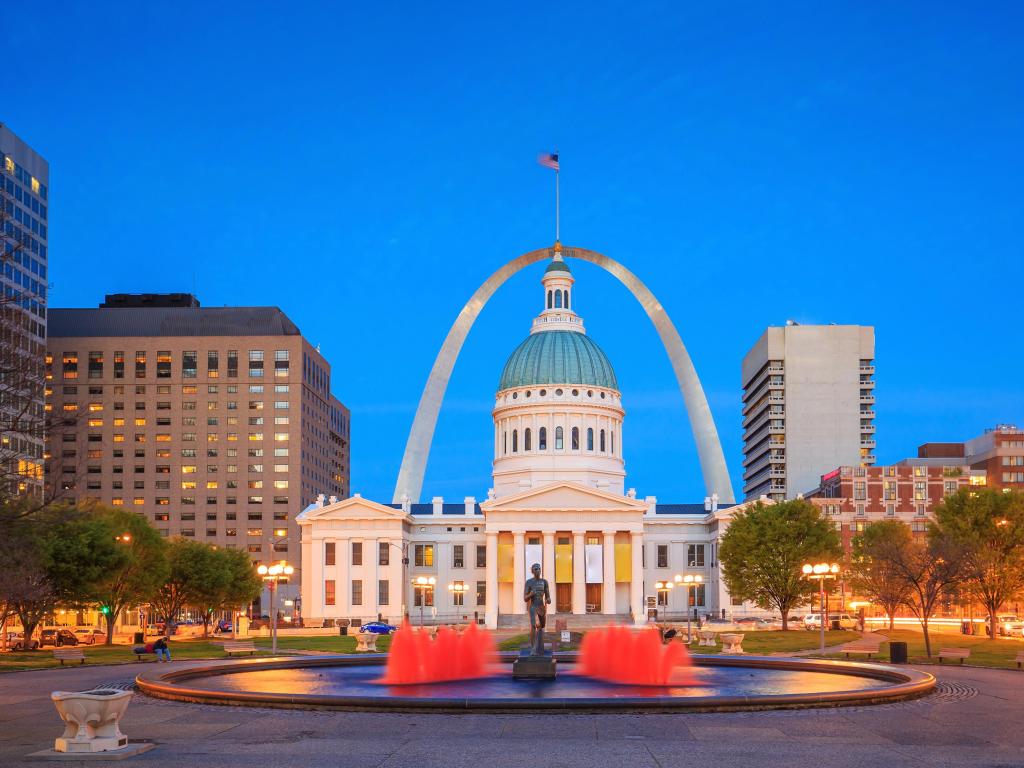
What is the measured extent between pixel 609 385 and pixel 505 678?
126 m

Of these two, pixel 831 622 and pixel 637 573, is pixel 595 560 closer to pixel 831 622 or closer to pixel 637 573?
pixel 637 573

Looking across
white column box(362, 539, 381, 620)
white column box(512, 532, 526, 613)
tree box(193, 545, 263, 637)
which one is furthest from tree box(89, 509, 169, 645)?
white column box(512, 532, 526, 613)

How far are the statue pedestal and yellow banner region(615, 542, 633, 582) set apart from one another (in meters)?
103

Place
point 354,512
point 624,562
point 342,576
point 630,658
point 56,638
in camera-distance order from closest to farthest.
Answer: point 630,658, point 56,638, point 624,562, point 342,576, point 354,512

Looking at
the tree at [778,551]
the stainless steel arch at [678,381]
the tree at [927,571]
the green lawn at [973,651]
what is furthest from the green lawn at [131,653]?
the stainless steel arch at [678,381]

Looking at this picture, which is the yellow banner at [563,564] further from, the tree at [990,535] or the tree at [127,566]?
the tree at [127,566]

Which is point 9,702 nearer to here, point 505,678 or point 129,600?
point 505,678

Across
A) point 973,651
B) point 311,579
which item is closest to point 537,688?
point 973,651

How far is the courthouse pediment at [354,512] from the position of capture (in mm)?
147125

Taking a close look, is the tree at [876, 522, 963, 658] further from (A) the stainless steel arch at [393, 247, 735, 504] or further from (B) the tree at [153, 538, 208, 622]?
(B) the tree at [153, 538, 208, 622]

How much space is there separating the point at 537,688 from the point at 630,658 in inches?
173

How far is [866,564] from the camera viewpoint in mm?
119188

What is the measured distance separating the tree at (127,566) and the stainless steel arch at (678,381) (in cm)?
5748

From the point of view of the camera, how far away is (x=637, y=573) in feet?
473
